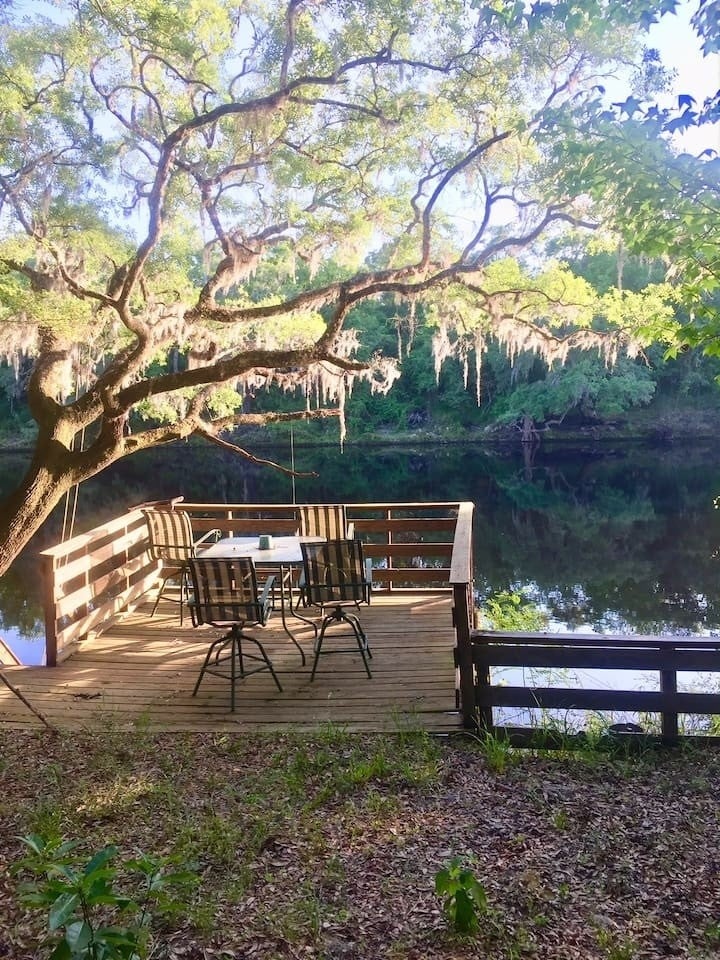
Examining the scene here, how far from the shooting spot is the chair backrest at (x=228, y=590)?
4863 millimetres

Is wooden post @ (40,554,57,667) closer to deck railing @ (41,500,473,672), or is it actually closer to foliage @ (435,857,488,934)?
deck railing @ (41,500,473,672)

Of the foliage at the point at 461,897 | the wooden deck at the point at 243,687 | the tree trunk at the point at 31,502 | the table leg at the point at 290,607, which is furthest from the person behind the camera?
the tree trunk at the point at 31,502

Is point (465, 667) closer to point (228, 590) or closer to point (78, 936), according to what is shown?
point (228, 590)

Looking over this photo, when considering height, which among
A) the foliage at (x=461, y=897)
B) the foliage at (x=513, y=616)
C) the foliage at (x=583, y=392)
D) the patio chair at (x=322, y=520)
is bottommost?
the foliage at (x=513, y=616)

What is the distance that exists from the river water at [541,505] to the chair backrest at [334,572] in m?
6.14

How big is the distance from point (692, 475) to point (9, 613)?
21.6 m

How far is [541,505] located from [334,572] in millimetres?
17041

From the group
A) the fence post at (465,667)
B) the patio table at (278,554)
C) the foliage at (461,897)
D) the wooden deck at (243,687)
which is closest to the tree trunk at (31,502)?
the wooden deck at (243,687)

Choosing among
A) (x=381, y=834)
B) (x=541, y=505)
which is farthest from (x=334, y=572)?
(x=541, y=505)

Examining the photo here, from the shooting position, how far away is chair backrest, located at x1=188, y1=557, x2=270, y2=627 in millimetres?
4863

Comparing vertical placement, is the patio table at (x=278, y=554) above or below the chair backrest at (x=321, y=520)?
below

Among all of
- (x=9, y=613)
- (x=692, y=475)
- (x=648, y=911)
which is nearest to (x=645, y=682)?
(x=648, y=911)

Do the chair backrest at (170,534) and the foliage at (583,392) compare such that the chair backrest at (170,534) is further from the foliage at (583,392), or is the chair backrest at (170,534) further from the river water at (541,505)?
the foliage at (583,392)

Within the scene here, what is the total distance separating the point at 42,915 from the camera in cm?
270
